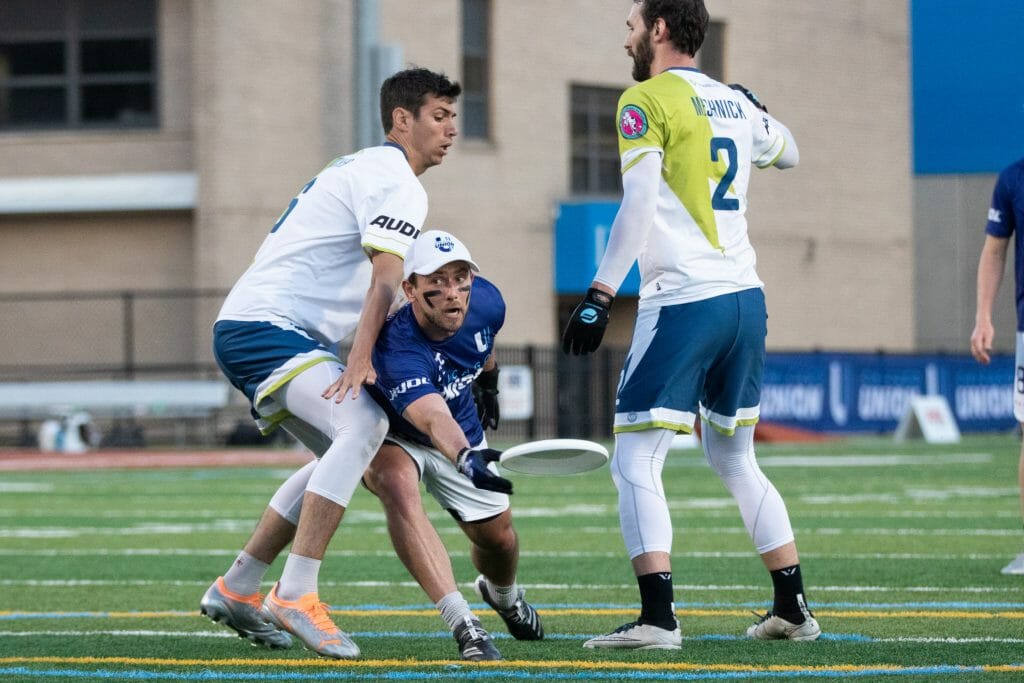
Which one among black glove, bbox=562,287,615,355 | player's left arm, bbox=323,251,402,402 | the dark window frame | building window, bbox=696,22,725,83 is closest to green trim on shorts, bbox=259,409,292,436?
player's left arm, bbox=323,251,402,402

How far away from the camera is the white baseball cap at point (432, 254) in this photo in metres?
6.12

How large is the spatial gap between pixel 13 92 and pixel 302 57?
505cm

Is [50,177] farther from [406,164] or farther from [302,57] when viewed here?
[406,164]

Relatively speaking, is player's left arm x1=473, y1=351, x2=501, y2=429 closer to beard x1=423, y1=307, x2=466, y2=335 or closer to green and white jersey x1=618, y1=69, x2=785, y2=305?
beard x1=423, y1=307, x2=466, y2=335

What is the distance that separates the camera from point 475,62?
31781 mm

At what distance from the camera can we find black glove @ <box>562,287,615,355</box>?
600cm

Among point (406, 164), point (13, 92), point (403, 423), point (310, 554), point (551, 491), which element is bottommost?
point (551, 491)

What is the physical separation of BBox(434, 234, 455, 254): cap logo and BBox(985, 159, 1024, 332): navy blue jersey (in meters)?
2.81

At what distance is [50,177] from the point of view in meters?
29.9

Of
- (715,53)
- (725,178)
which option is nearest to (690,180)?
(725,178)

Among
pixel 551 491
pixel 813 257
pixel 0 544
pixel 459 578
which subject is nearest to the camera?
pixel 459 578

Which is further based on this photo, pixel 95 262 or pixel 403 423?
pixel 95 262

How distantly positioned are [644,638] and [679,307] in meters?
1.14

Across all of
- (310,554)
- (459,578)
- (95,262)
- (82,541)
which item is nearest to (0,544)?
(82,541)
